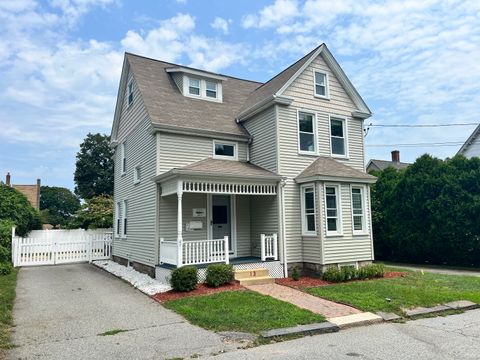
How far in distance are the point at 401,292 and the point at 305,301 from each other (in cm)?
272

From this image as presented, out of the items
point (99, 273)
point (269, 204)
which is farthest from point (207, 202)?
point (99, 273)

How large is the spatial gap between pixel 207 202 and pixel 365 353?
8.62 metres

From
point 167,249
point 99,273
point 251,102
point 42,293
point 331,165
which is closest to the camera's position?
point 42,293

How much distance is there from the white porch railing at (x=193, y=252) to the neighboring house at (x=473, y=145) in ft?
71.5

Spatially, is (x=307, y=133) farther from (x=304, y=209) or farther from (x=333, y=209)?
(x=333, y=209)

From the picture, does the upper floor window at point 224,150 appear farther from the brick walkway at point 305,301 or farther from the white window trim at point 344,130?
the brick walkway at point 305,301

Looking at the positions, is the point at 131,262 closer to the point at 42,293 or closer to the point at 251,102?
the point at 42,293

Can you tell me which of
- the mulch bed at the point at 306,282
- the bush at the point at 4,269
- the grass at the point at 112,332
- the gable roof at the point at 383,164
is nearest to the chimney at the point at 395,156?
the gable roof at the point at 383,164

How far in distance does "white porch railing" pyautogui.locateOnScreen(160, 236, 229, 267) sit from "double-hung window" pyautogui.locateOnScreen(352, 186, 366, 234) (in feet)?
16.0

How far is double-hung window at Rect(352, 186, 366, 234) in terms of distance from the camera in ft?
44.5

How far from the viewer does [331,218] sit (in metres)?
13.0

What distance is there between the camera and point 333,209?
1307 cm

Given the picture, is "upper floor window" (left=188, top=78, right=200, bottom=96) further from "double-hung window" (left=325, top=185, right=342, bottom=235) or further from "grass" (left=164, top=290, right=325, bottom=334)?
"grass" (left=164, top=290, right=325, bottom=334)

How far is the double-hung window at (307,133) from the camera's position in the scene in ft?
46.4
